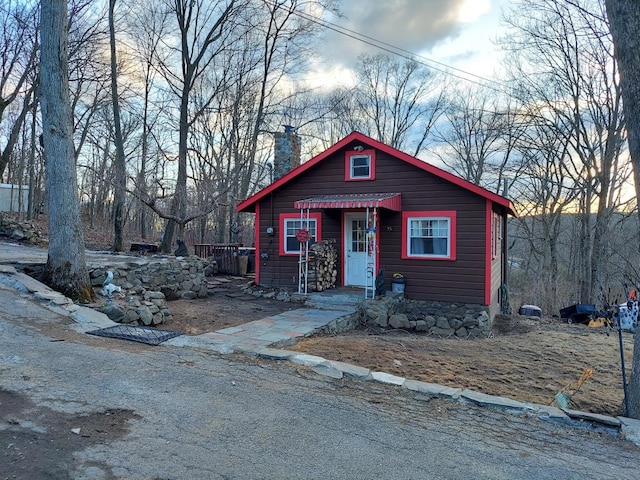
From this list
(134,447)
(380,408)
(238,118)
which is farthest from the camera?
(238,118)

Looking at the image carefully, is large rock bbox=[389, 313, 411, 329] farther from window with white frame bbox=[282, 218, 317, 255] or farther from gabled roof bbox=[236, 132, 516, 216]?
gabled roof bbox=[236, 132, 516, 216]

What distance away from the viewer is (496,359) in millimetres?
6199

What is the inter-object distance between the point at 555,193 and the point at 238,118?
17765mm

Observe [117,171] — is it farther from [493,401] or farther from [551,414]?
[551,414]

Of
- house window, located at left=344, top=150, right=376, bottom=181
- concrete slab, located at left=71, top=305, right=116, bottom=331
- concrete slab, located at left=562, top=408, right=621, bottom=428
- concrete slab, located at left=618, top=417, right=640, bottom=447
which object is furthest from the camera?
house window, located at left=344, top=150, right=376, bottom=181

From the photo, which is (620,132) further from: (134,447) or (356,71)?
(134,447)

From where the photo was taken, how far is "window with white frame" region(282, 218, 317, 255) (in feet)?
39.0

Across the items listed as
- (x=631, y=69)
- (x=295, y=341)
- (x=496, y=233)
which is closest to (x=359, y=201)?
(x=496, y=233)

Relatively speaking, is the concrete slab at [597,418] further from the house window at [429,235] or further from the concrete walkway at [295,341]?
the house window at [429,235]

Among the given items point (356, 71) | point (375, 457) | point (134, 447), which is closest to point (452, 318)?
point (375, 457)

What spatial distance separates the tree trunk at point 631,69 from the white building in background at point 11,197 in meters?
23.1

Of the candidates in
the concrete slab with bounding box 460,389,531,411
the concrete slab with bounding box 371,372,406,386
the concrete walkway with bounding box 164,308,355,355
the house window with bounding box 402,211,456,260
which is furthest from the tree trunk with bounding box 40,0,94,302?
the house window with bounding box 402,211,456,260

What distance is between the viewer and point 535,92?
19.4 meters

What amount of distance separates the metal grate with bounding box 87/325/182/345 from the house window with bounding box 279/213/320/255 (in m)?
6.15
